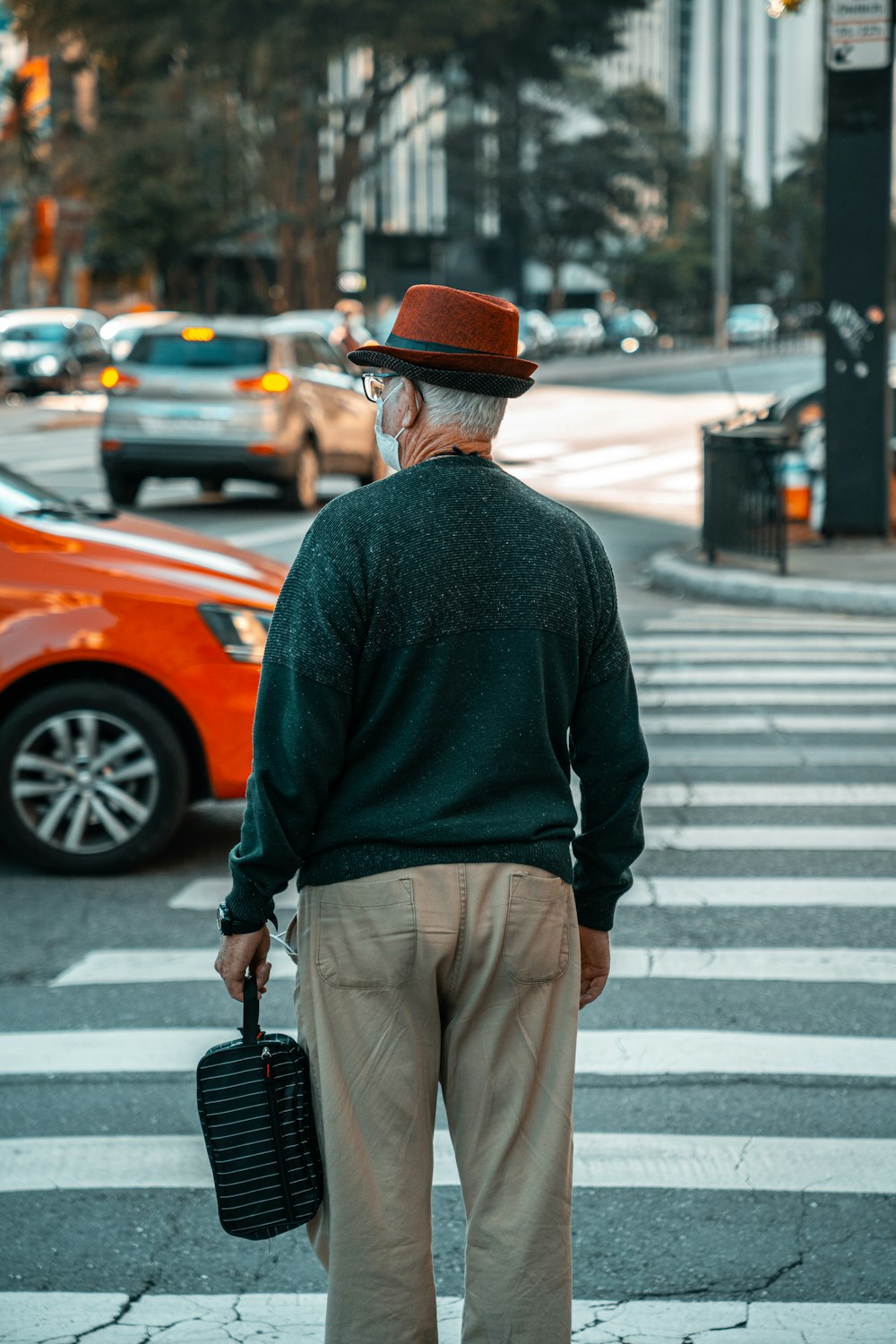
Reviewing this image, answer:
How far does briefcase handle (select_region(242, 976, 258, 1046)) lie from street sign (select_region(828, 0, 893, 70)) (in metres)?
12.8

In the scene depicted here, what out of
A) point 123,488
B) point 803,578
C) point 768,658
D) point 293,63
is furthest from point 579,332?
point 768,658

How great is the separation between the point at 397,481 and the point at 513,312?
1.18 feet

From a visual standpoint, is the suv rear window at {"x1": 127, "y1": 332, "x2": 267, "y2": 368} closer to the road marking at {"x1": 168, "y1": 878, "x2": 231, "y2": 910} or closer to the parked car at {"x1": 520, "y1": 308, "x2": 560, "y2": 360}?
the road marking at {"x1": 168, "y1": 878, "x2": 231, "y2": 910}

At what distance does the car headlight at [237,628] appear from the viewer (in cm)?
668

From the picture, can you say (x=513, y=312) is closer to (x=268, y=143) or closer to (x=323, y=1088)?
(x=323, y=1088)

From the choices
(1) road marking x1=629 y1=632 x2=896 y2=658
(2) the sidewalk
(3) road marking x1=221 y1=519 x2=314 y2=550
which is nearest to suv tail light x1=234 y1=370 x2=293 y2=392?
(3) road marking x1=221 y1=519 x2=314 y2=550

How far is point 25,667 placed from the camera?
6586 mm

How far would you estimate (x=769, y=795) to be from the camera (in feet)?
25.8

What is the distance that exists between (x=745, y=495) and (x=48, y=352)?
26.6m

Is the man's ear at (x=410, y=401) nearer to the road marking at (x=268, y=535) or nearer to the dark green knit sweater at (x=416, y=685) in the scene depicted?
the dark green knit sweater at (x=416, y=685)

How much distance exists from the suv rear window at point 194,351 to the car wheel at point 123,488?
1181 millimetres

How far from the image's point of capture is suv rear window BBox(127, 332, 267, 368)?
18.2m

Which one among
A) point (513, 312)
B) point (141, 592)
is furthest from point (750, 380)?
point (513, 312)

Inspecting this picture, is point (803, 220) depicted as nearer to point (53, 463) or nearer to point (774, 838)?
point (53, 463)
